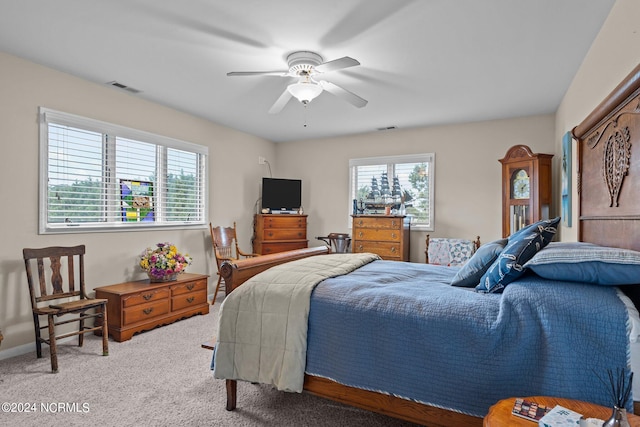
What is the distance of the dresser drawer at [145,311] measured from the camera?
334 centimetres

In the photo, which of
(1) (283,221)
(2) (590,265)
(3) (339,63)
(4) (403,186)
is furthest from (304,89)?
(1) (283,221)

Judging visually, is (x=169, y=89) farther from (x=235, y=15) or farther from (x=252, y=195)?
(x=252, y=195)

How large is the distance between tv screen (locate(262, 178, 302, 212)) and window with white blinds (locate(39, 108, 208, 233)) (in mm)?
1061

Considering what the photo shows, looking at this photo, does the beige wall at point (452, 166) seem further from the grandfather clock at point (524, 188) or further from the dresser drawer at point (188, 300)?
the dresser drawer at point (188, 300)

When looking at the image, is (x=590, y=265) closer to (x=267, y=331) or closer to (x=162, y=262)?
(x=267, y=331)

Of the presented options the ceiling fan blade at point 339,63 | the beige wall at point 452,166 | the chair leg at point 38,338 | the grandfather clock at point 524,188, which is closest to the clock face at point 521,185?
the grandfather clock at point 524,188

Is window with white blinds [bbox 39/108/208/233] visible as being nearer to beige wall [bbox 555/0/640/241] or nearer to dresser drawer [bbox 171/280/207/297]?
dresser drawer [bbox 171/280/207/297]

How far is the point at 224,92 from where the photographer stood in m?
3.73

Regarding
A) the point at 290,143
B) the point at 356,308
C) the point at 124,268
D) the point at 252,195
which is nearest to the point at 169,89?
the point at 124,268

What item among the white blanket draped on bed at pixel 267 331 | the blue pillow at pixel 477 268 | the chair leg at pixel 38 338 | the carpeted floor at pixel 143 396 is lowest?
the carpeted floor at pixel 143 396

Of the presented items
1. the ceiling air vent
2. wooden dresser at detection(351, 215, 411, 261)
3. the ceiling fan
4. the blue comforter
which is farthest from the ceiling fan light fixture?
wooden dresser at detection(351, 215, 411, 261)

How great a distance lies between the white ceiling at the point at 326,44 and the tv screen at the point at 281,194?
1.79m

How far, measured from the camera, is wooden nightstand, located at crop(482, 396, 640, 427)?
1071 mm

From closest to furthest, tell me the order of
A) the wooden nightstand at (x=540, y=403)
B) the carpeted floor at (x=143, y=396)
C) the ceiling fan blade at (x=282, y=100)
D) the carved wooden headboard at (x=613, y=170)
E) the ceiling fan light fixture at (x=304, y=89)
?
1. the wooden nightstand at (x=540, y=403)
2. the carved wooden headboard at (x=613, y=170)
3. the carpeted floor at (x=143, y=396)
4. the ceiling fan light fixture at (x=304, y=89)
5. the ceiling fan blade at (x=282, y=100)
